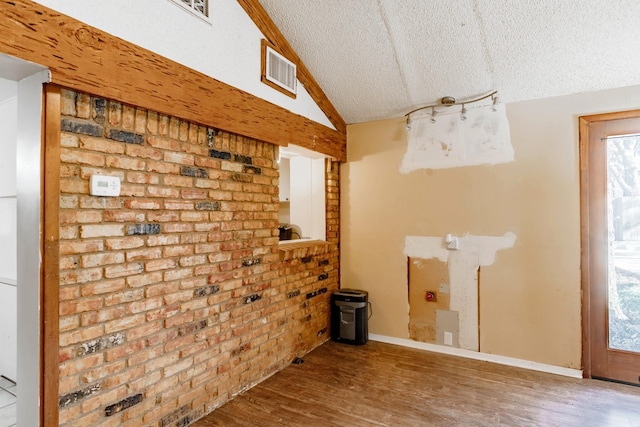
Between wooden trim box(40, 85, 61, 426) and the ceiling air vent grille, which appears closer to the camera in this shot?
wooden trim box(40, 85, 61, 426)

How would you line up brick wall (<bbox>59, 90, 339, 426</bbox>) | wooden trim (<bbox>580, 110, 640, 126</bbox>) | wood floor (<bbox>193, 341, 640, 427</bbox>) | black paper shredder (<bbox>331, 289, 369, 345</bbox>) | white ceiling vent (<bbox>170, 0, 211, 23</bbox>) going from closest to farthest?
1. brick wall (<bbox>59, 90, 339, 426</bbox>)
2. white ceiling vent (<bbox>170, 0, 211, 23</bbox>)
3. wood floor (<bbox>193, 341, 640, 427</bbox>)
4. wooden trim (<bbox>580, 110, 640, 126</bbox>)
5. black paper shredder (<bbox>331, 289, 369, 345</bbox>)

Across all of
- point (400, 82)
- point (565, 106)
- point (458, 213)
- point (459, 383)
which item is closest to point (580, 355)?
point (459, 383)

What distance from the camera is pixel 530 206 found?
3.18 meters

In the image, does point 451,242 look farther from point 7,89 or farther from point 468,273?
point 7,89

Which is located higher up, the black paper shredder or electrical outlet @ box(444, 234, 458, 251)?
electrical outlet @ box(444, 234, 458, 251)

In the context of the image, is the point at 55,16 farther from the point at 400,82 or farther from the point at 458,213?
the point at 458,213

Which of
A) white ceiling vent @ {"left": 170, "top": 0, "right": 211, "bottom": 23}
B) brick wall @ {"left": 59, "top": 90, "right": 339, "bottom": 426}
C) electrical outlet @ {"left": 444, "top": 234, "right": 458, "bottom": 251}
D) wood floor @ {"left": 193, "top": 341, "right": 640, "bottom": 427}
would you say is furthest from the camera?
electrical outlet @ {"left": 444, "top": 234, "right": 458, "bottom": 251}

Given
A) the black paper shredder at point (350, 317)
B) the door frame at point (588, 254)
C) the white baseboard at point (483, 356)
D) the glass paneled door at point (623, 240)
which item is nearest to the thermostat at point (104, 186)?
the black paper shredder at point (350, 317)

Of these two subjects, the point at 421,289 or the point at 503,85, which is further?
the point at 421,289

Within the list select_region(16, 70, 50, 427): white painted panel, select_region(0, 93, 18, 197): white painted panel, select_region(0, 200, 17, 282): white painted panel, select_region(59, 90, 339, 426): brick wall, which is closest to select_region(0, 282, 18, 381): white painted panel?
select_region(0, 200, 17, 282): white painted panel

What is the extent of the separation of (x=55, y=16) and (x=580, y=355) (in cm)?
426

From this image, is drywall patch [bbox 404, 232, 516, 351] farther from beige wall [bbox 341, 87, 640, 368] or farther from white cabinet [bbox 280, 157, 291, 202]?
white cabinet [bbox 280, 157, 291, 202]

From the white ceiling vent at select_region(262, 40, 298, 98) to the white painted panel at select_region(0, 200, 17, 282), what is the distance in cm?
228

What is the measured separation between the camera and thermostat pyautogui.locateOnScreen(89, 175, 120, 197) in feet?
5.88
